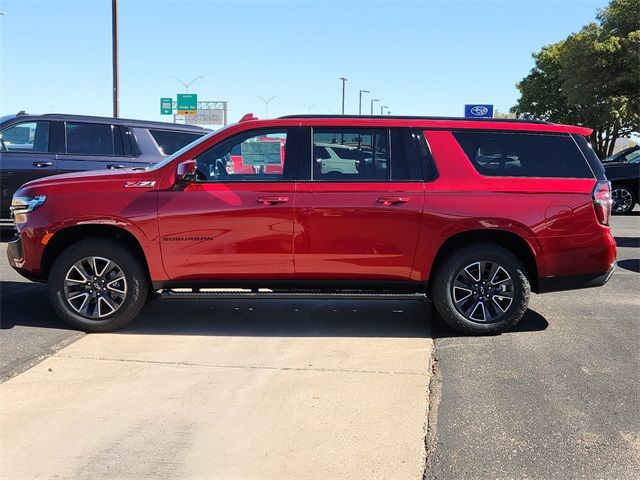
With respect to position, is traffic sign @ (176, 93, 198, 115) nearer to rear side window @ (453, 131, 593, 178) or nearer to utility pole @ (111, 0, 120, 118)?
utility pole @ (111, 0, 120, 118)

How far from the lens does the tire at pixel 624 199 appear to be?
619 inches

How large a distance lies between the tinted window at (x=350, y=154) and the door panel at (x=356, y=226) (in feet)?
0.35

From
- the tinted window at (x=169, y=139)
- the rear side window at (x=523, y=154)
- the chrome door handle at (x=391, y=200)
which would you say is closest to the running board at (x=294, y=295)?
the chrome door handle at (x=391, y=200)

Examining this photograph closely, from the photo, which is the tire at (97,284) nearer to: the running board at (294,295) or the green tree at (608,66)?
the running board at (294,295)

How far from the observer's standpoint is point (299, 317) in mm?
6223

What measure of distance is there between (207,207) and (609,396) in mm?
3382

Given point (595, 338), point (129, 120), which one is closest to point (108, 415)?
point (595, 338)

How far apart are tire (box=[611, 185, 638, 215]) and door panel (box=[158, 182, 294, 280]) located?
12882 mm

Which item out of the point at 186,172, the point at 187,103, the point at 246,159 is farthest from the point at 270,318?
the point at 187,103

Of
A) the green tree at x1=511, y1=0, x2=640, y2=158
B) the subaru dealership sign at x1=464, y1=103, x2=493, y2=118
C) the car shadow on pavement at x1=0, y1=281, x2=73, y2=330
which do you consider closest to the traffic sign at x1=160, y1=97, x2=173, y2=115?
the subaru dealership sign at x1=464, y1=103, x2=493, y2=118

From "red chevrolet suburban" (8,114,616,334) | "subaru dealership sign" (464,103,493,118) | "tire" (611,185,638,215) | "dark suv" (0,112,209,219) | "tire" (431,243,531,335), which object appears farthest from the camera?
"subaru dealership sign" (464,103,493,118)

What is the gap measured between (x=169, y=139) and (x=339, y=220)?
6238 mm

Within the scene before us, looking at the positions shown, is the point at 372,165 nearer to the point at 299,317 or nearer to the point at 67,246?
the point at 299,317

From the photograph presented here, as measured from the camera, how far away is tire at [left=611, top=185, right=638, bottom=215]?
619 inches
